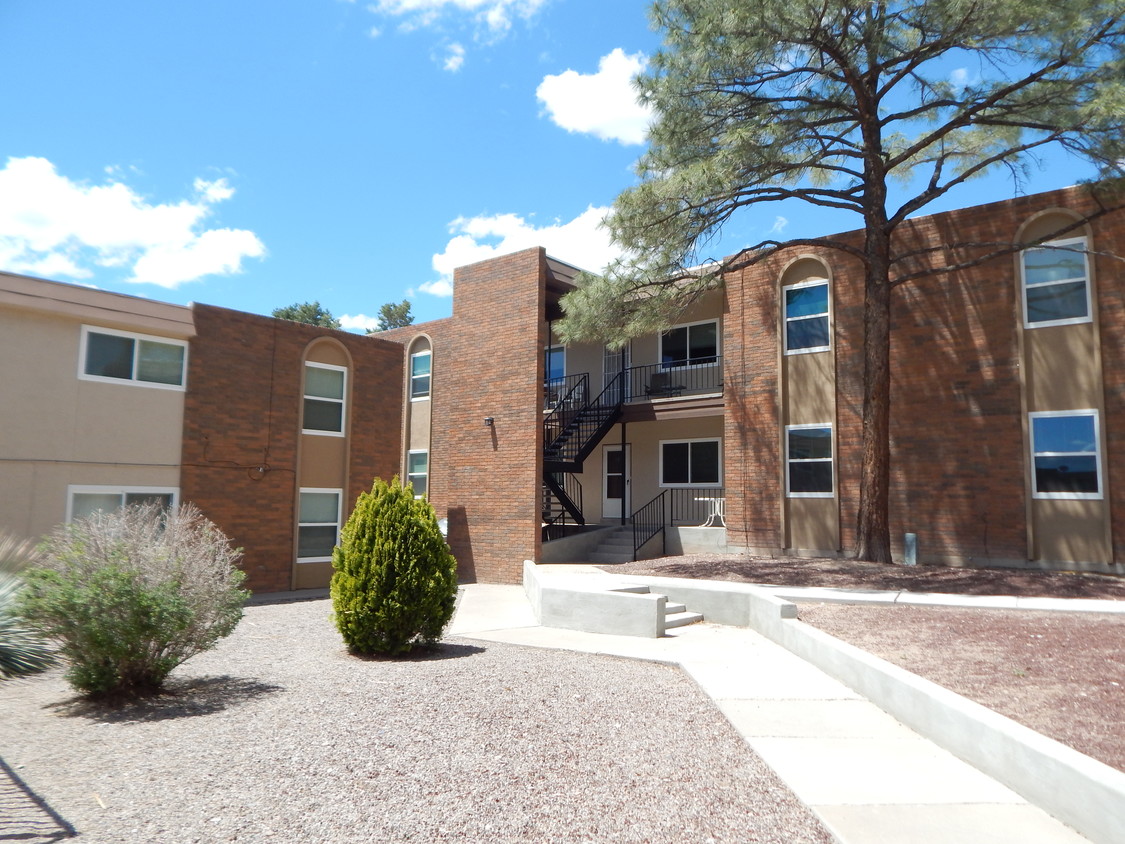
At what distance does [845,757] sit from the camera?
550 cm

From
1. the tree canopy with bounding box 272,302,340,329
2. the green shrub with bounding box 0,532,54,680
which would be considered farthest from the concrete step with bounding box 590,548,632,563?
the tree canopy with bounding box 272,302,340,329

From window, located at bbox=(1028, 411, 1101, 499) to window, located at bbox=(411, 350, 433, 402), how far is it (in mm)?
15115

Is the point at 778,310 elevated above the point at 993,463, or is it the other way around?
the point at 778,310

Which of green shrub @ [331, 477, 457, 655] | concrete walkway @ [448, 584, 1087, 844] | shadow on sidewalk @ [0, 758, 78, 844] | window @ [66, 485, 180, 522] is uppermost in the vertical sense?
window @ [66, 485, 180, 522]

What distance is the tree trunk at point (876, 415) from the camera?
14.2 m

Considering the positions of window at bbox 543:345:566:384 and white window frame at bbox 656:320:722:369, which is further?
window at bbox 543:345:566:384

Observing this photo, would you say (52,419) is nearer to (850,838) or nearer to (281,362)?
(281,362)

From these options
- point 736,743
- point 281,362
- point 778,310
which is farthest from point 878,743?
point 281,362

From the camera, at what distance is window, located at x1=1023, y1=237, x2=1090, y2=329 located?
13.8 m

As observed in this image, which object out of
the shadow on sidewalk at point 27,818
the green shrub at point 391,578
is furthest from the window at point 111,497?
the shadow on sidewalk at point 27,818

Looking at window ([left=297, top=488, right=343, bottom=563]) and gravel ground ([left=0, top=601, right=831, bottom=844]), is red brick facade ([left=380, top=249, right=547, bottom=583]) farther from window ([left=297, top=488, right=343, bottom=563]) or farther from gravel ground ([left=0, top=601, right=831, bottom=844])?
gravel ground ([left=0, top=601, right=831, bottom=844])

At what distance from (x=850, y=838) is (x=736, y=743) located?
176 cm

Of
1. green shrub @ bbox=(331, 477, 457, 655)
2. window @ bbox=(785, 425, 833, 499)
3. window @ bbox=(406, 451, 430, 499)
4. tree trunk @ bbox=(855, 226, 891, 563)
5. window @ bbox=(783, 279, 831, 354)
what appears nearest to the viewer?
green shrub @ bbox=(331, 477, 457, 655)

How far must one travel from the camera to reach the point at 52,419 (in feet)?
43.0
